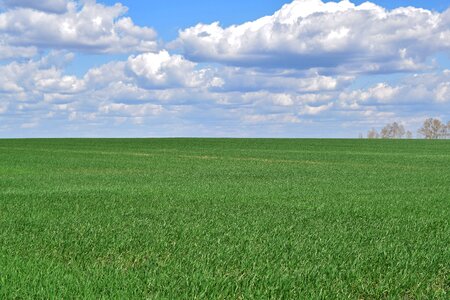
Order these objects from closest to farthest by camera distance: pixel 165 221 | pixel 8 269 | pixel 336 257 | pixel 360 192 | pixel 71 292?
pixel 71 292 → pixel 8 269 → pixel 336 257 → pixel 165 221 → pixel 360 192

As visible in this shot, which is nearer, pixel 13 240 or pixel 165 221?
pixel 13 240

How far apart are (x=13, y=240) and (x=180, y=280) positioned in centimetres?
418

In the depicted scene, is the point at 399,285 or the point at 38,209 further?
the point at 38,209

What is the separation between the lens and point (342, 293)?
679 centimetres

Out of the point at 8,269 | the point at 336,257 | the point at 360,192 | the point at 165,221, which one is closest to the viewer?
the point at 8,269

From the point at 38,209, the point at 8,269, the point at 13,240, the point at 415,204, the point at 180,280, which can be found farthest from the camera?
the point at 415,204

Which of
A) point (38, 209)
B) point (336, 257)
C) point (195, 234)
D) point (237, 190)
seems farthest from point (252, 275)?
point (237, 190)

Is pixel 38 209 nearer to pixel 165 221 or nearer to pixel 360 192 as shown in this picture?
pixel 165 221

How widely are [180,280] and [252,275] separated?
927 millimetres

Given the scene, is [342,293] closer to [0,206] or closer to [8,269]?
[8,269]

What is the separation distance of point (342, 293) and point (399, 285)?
0.84m

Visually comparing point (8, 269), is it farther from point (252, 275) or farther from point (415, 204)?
point (415, 204)

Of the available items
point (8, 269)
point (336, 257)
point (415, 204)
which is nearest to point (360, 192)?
point (415, 204)

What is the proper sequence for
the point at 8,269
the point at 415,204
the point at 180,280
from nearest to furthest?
the point at 180,280 < the point at 8,269 < the point at 415,204
